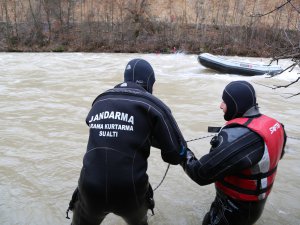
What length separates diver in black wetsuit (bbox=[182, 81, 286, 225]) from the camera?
238 centimetres

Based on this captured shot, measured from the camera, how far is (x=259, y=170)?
248 centimetres

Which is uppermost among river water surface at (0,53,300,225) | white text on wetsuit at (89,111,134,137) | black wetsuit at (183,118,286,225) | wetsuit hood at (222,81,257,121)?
wetsuit hood at (222,81,257,121)

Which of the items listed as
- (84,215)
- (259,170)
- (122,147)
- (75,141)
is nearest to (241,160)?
(259,170)

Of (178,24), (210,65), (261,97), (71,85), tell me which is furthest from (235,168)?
(178,24)

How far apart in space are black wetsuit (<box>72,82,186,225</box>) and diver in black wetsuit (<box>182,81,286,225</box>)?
28 cm

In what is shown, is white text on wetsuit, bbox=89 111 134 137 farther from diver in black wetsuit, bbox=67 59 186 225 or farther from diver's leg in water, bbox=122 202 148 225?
diver's leg in water, bbox=122 202 148 225

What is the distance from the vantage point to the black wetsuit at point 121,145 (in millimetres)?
2342

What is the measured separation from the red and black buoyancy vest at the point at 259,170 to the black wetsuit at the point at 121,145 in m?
0.48

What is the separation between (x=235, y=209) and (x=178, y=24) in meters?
25.5

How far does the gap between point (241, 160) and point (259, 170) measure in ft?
0.69

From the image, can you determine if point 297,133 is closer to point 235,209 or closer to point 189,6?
point 235,209

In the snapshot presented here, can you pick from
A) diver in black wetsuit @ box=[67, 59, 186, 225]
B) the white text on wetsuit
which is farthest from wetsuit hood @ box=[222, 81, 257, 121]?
the white text on wetsuit

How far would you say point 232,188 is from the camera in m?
2.60

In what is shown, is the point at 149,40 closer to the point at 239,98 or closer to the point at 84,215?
the point at 239,98
